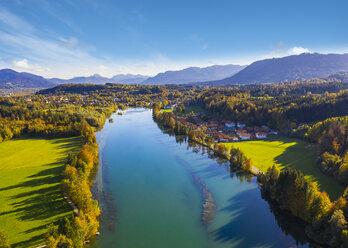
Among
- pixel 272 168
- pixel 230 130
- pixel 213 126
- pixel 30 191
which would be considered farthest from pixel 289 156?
pixel 30 191

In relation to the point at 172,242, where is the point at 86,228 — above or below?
above

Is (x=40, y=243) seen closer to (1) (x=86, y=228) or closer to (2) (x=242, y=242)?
(1) (x=86, y=228)

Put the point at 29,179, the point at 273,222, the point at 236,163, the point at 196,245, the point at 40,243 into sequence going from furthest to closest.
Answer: the point at 236,163
the point at 29,179
the point at 273,222
the point at 196,245
the point at 40,243

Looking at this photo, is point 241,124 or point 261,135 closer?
point 261,135

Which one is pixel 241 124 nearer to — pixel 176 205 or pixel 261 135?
pixel 261 135

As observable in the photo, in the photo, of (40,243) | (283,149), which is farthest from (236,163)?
(40,243)

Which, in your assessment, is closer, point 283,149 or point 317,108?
point 283,149
